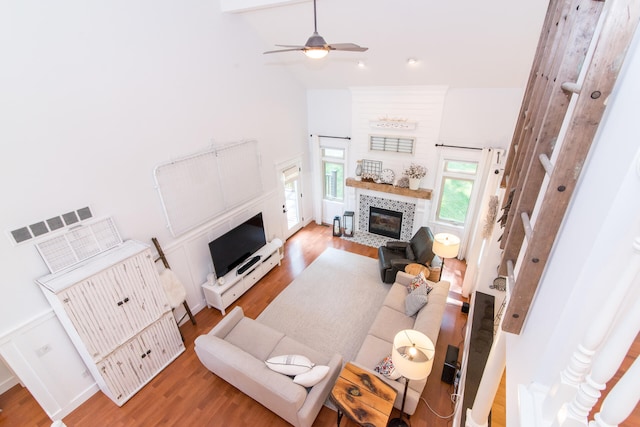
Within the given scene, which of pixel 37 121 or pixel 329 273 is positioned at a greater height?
pixel 37 121

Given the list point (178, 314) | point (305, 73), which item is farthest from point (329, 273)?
point (305, 73)

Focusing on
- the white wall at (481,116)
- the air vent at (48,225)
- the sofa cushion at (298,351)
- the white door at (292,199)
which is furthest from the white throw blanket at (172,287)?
the white wall at (481,116)

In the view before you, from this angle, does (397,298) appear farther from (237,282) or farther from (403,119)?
(403,119)

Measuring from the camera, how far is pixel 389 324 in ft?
13.7

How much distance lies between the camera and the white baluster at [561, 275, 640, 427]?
72cm

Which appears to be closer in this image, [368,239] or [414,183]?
[414,183]

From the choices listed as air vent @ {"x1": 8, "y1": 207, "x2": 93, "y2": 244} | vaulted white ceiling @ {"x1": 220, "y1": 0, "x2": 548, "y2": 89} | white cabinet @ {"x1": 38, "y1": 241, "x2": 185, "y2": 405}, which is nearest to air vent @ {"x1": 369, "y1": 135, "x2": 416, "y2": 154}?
vaulted white ceiling @ {"x1": 220, "y1": 0, "x2": 548, "y2": 89}

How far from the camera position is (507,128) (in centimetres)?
A: 509

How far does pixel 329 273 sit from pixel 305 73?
168 inches

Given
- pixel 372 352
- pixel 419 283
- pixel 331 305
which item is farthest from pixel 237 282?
pixel 419 283

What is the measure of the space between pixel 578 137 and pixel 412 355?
2294 mm

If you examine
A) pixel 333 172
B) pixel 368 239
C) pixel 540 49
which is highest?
pixel 540 49

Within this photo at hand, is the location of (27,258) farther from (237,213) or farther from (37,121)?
(237,213)

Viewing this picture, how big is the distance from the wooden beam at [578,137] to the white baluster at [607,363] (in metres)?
0.47
